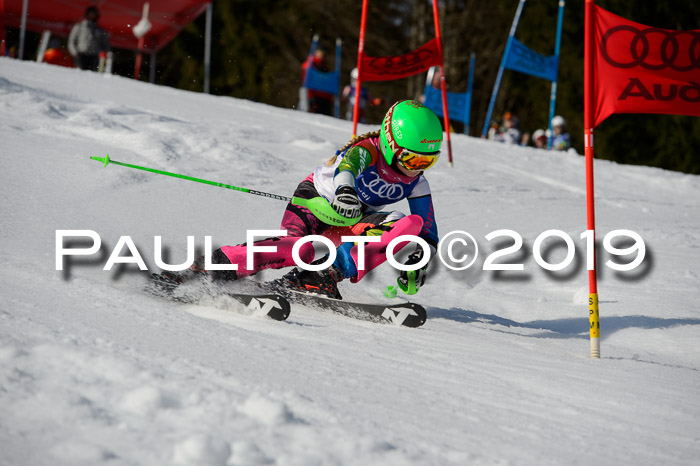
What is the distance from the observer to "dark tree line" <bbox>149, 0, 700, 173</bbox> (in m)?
18.8

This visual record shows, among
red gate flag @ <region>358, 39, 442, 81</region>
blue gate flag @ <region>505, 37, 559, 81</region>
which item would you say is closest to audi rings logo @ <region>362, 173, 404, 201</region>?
red gate flag @ <region>358, 39, 442, 81</region>

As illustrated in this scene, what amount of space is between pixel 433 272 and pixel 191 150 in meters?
3.41

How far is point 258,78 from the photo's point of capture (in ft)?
92.8

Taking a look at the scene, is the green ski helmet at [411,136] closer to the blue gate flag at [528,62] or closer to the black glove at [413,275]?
the black glove at [413,275]

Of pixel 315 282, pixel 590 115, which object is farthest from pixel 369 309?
pixel 590 115

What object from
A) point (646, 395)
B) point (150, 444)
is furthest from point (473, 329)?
point (150, 444)

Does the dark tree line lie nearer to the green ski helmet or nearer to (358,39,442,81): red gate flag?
(358,39,442,81): red gate flag

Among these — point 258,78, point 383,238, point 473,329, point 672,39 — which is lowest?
point 473,329

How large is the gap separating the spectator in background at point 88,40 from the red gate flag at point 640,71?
10.9 m

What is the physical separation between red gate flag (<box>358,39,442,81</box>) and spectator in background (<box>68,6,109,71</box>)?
5.60 meters

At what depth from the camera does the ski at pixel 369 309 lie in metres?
4.23

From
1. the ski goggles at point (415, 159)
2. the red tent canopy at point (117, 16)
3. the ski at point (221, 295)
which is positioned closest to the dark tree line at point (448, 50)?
the red tent canopy at point (117, 16)

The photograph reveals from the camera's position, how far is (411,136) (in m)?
4.30

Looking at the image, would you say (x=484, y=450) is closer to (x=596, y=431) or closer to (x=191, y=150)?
(x=596, y=431)
